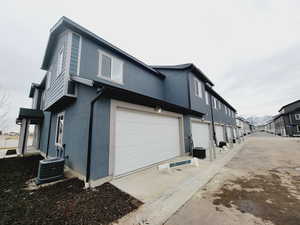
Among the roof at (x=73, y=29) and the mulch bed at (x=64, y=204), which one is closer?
the mulch bed at (x=64, y=204)

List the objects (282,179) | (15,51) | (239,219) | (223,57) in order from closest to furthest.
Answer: (239,219) → (282,179) → (15,51) → (223,57)

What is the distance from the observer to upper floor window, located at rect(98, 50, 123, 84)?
22.5ft

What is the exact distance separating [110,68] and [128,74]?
1.35 metres

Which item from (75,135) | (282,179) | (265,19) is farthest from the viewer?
(265,19)

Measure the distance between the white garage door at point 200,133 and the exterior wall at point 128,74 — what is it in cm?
396

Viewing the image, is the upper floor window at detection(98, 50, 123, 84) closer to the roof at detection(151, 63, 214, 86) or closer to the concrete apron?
the roof at detection(151, 63, 214, 86)

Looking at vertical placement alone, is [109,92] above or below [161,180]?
above

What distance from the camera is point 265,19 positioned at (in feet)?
22.9

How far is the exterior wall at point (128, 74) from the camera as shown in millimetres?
6172

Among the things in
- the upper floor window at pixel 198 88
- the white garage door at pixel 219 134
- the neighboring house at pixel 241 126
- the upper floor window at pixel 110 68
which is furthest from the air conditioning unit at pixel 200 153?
the neighboring house at pixel 241 126

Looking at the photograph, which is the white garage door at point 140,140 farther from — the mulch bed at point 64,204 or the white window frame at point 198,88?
the white window frame at point 198,88

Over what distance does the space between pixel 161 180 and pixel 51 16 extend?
10995mm

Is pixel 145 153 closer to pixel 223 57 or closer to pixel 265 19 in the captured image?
pixel 265 19

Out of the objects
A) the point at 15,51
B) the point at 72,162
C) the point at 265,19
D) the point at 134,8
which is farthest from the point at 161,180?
the point at 15,51
